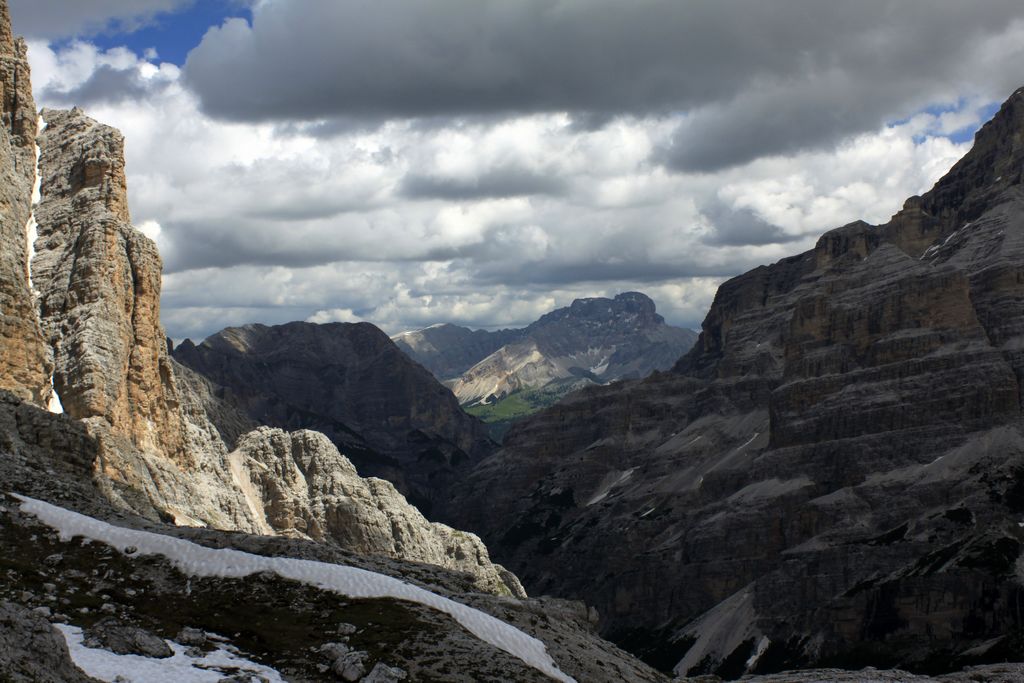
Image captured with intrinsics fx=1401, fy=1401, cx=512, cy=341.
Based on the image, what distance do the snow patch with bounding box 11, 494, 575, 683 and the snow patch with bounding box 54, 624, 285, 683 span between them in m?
11.6

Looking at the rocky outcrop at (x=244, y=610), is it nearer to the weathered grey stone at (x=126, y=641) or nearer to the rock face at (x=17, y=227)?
the weathered grey stone at (x=126, y=641)

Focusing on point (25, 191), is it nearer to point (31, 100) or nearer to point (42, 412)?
point (31, 100)

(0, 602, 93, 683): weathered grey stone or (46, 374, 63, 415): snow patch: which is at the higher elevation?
(46, 374, 63, 415): snow patch

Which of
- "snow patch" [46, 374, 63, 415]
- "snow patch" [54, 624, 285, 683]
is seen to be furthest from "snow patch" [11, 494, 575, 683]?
"snow patch" [46, 374, 63, 415]

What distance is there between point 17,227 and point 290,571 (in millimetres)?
73341

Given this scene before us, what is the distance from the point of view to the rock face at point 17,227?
384 ft

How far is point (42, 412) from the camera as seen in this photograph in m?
94.6

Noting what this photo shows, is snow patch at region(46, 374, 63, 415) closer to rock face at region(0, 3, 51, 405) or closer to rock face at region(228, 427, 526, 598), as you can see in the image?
rock face at region(0, 3, 51, 405)

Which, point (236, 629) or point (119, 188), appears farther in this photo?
point (119, 188)

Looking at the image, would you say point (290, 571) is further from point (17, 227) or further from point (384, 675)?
point (17, 227)

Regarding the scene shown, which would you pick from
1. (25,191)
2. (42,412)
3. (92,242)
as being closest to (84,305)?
(92,242)

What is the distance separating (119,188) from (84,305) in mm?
17387

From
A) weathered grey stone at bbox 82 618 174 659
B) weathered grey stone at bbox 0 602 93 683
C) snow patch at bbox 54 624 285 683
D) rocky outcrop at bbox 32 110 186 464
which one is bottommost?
snow patch at bbox 54 624 285 683

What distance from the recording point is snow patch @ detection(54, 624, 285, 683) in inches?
2124
